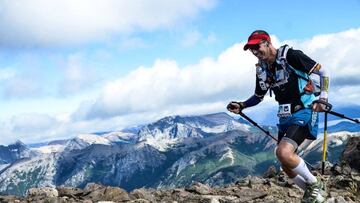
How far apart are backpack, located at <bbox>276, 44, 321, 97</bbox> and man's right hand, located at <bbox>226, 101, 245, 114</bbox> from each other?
251cm

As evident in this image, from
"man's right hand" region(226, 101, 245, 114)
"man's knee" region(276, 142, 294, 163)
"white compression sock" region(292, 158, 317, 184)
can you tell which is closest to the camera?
"man's knee" region(276, 142, 294, 163)

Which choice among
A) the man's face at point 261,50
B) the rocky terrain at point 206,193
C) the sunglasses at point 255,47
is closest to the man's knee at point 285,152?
the man's face at point 261,50

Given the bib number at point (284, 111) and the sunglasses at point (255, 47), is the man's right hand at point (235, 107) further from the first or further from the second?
the sunglasses at point (255, 47)

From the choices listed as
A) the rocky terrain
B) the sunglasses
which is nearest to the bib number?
the sunglasses

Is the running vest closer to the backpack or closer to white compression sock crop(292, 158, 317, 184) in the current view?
the backpack

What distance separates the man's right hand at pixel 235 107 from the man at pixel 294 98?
202 centimetres

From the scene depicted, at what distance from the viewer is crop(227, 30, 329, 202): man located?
35.0ft

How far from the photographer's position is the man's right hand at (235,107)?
13.1 meters

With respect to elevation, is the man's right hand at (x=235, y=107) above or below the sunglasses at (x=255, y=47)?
below

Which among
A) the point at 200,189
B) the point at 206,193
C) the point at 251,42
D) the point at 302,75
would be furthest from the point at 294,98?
the point at 200,189

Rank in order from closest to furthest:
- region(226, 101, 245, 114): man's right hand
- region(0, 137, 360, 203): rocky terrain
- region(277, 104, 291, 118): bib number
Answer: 1. region(277, 104, 291, 118): bib number
2. region(226, 101, 245, 114): man's right hand
3. region(0, 137, 360, 203): rocky terrain

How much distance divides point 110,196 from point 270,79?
675cm

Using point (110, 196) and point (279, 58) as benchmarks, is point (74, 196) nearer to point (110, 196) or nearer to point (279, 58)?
point (110, 196)

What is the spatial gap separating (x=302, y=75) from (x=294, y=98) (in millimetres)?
541
